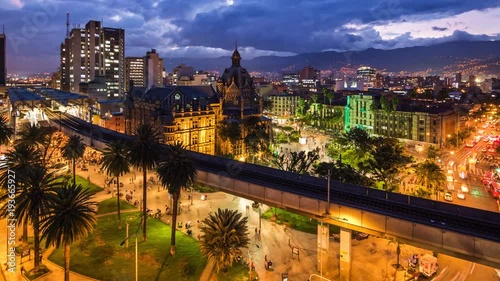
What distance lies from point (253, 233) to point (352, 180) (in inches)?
794

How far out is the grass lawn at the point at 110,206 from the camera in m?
63.9

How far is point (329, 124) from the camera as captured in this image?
169 metres

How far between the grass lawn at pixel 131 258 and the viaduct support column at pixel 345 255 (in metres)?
16.6

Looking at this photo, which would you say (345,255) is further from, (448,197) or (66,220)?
(448,197)

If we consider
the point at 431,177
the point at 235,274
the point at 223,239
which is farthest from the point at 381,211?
the point at 431,177

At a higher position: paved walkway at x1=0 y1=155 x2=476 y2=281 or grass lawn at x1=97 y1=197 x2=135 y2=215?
grass lawn at x1=97 y1=197 x2=135 y2=215

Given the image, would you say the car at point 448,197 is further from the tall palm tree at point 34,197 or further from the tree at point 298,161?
the tall palm tree at point 34,197

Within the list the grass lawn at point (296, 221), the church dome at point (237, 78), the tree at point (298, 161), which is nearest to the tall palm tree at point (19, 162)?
the grass lawn at point (296, 221)

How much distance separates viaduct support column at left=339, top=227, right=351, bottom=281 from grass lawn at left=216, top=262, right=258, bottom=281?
402 inches

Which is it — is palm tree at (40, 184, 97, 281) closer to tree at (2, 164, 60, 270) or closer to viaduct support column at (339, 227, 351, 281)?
tree at (2, 164, 60, 270)

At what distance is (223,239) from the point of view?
37375 mm

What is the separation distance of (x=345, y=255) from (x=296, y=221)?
18.9 metres

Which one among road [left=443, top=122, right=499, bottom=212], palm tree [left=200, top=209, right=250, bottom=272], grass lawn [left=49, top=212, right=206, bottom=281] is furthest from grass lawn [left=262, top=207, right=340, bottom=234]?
road [left=443, top=122, right=499, bottom=212]

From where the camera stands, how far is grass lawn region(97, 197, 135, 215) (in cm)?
6392
